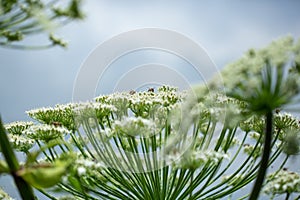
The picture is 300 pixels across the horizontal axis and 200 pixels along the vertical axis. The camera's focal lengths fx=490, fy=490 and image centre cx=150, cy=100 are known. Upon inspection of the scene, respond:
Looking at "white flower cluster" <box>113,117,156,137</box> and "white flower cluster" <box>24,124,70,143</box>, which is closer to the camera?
"white flower cluster" <box>113,117,156,137</box>

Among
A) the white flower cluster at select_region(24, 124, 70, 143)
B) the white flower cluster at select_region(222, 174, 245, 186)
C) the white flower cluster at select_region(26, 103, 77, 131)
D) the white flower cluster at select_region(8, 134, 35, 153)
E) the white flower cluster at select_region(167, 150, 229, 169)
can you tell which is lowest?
the white flower cluster at select_region(167, 150, 229, 169)

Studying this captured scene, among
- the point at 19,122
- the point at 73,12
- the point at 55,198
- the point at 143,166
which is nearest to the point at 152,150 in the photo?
the point at 143,166

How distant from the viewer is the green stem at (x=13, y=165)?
424 centimetres

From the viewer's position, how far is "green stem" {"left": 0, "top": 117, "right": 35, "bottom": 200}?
4.24 metres

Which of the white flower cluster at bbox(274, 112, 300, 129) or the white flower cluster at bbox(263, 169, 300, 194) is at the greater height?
the white flower cluster at bbox(274, 112, 300, 129)

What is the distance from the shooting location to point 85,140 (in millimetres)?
7656

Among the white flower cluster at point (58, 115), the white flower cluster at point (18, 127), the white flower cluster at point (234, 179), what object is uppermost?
the white flower cluster at point (18, 127)

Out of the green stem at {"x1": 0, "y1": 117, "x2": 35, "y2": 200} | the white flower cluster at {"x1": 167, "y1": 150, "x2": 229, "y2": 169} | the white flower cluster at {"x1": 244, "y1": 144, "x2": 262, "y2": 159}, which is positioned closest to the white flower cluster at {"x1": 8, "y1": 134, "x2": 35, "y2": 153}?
the white flower cluster at {"x1": 167, "y1": 150, "x2": 229, "y2": 169}

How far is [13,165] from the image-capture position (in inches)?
169

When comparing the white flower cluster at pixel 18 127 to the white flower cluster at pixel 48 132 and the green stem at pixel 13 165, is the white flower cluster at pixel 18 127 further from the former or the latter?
the green stem at pixel 13 165

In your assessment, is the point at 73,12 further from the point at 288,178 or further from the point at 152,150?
the point at 152,150

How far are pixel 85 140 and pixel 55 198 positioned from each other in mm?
1127

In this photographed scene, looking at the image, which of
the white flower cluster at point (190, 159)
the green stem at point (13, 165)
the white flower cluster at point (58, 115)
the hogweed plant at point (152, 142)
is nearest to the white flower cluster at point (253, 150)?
the hogweed plant at point (152, 142)

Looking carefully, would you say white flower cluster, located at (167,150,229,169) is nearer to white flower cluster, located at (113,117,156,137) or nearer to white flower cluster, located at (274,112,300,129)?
white flower cluster, located at (113,117,156,137)
